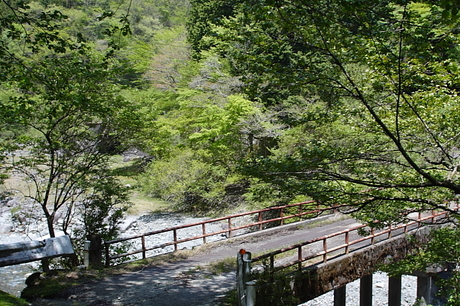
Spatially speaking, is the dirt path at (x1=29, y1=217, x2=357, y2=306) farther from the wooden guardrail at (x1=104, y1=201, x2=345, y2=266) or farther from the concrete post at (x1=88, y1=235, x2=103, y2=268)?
the concrete post at (x1=88, y1=235, x2=103, y2=268)

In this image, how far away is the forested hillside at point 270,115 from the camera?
474 cm

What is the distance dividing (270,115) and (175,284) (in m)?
13.3

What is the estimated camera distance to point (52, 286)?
7715 mm

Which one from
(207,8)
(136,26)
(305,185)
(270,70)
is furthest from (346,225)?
(136,26)

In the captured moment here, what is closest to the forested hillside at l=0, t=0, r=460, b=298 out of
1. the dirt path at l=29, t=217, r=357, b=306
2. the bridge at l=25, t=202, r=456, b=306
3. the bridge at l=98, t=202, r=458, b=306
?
the bridge at l=25, t=202, r=456, b=306

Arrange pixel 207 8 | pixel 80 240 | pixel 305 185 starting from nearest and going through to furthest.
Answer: pixel 305 185 → pixel 80 240 → pixel 207 8

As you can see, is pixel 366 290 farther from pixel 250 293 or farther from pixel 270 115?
pixel 270 115

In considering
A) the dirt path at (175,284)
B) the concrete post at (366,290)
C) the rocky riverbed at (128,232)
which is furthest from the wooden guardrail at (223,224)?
the concrete post at (366,290)

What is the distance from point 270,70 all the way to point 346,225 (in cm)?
1076

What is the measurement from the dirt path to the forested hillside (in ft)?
7.44

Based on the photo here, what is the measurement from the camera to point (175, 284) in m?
8.55

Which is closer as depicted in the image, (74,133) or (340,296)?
(74,133)

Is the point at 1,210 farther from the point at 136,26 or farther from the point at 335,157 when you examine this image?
the point at 136,26

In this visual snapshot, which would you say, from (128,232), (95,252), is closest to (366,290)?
(95,252)
